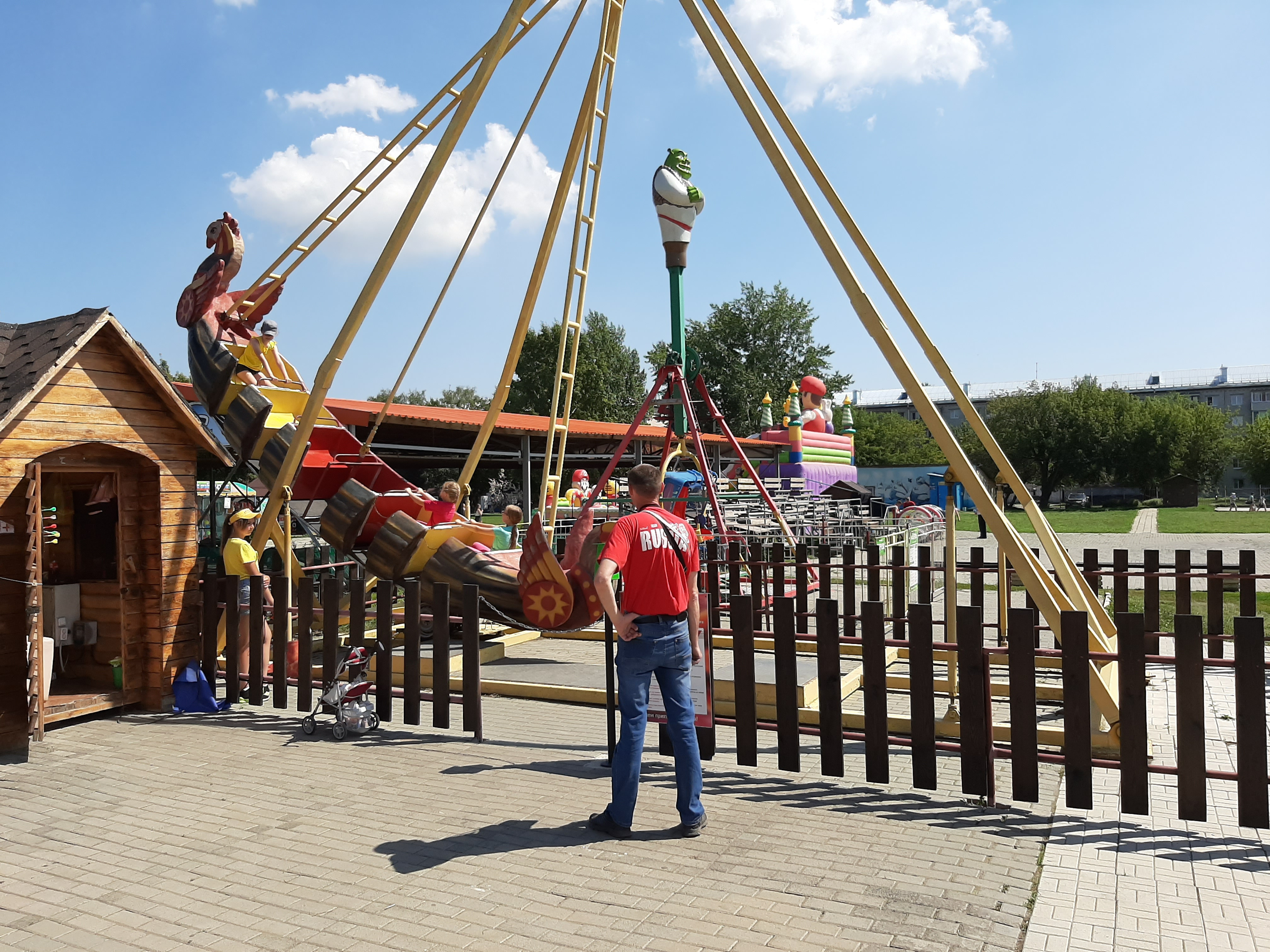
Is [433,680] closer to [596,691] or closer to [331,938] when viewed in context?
[596,691]

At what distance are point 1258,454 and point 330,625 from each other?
70218 mm

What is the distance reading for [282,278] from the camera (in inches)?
413

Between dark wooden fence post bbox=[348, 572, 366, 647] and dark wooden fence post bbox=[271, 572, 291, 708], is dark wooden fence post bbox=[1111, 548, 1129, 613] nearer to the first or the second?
dark wooden fence post bbox=[348, 572, 366, 647]

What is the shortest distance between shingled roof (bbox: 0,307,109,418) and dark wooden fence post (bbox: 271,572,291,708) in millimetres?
2323

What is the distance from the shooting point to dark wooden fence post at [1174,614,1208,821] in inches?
183

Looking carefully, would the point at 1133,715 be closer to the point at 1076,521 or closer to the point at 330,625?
the point at 330,625

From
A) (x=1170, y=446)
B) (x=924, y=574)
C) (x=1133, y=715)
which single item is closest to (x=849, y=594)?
(x=924, y=574)

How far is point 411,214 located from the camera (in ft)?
27.8

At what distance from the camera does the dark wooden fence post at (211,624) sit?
25.7ft

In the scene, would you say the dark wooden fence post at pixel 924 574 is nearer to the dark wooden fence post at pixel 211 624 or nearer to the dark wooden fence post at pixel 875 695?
the dark wooden fence post at pixel 875 695

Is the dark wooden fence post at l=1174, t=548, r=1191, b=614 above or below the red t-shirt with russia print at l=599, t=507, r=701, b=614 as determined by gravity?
below

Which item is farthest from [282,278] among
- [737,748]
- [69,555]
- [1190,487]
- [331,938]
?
[1190,487]

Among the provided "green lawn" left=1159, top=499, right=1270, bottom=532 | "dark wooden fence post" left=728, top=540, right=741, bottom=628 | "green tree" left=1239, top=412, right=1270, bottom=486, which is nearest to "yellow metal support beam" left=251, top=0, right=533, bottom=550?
"dark wooden fence post" left=728, top=540, right=741, bottom=628

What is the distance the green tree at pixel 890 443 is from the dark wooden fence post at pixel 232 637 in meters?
65.8
